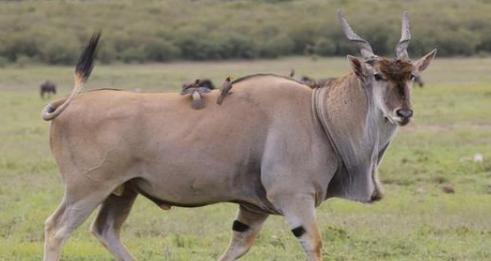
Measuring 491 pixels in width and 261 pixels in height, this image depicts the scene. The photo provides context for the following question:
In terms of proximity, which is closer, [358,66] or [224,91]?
[358,66]

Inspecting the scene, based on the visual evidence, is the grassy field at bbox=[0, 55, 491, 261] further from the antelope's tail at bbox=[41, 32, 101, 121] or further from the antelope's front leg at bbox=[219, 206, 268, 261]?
the antelope's tail at bbox=[41, 32, 101, 121]

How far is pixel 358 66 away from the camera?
7.90m

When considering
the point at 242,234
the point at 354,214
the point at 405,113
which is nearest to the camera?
the point at 405,113

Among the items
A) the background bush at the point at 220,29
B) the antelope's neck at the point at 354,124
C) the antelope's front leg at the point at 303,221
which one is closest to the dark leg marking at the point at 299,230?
the antelope's front leg at the point at 303,221

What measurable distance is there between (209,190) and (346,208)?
535cm

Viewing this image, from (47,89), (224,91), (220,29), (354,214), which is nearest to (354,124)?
(224,91)

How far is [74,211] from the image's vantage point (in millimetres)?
8102

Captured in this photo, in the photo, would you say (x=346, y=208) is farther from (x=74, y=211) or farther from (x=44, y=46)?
(x=44, y=46)

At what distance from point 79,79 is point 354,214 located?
5.07m

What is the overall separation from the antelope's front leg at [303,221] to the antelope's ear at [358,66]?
93cm

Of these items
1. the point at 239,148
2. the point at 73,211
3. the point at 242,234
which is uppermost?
the point at 239,148

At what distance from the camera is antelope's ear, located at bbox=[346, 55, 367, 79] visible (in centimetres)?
785

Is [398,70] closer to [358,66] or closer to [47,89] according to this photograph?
[358,66]

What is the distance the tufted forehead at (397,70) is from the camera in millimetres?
7641
